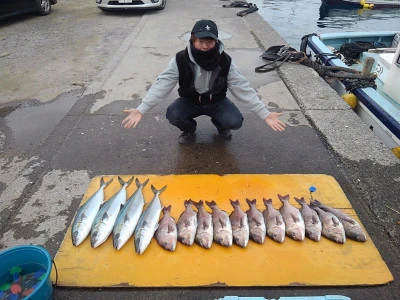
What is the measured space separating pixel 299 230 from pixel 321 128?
6.74 ft

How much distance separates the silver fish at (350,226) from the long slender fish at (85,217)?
214cm

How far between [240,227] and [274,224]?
30cm

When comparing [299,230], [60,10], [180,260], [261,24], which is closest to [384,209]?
[299,230]

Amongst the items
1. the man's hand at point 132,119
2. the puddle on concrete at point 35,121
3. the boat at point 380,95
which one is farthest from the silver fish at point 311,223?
the puddle on concrete at point 35,121

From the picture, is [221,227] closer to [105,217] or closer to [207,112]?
[105,217]

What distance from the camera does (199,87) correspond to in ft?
11.9

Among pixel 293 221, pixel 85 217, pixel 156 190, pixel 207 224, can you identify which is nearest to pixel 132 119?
pixel 156 190

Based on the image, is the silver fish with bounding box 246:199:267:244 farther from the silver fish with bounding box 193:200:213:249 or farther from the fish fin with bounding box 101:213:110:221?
the fish fin with bounding box 101:213:110:221

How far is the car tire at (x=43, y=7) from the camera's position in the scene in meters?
11.2

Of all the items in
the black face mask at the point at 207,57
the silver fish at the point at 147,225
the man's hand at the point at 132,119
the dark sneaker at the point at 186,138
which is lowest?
the dark sneaker at the point at 186,138

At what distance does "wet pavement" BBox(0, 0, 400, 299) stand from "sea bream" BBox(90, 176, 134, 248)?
356 mm

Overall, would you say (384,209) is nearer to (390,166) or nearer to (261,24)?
(390,166)

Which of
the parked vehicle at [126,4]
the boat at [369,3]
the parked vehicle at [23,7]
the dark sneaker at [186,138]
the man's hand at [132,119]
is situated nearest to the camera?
the man's hand at [132,119]

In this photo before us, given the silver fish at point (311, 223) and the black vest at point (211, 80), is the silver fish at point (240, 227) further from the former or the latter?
the black vest at point (211, 80)
